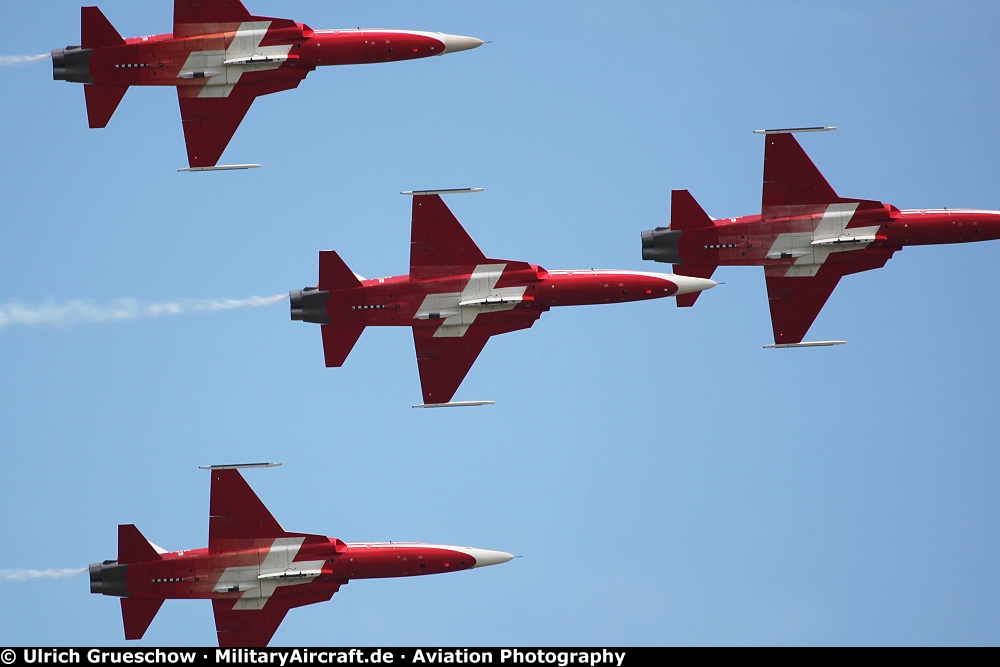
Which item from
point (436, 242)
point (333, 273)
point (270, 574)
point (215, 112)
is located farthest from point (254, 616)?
point (215, 112)

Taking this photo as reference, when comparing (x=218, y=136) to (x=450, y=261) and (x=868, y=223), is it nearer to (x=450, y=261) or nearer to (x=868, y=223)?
(x=450, y=261)

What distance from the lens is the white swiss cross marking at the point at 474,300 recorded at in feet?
171

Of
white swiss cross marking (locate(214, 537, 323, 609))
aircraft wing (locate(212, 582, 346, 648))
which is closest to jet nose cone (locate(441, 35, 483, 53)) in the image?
white swiss cross marking (locate(214, 537, 323, 609))

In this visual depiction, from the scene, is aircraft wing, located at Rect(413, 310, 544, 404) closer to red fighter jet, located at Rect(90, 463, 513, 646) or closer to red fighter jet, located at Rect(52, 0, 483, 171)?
red fighter jet, located at Rect(90, 463, 513, 646)

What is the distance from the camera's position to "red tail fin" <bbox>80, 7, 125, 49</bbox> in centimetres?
5206

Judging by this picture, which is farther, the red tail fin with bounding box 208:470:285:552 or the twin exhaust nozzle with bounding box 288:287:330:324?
the twin exhaust nozzle with bounding box 288:287:330:324

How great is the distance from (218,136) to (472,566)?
42.1 ft

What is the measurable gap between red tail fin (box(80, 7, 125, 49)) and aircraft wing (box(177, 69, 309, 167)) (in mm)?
2123

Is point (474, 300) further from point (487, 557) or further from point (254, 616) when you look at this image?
point (254, 616)

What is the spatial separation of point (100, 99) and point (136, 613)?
42.7 ft

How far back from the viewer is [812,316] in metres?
53.8

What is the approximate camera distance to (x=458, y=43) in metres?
53.7

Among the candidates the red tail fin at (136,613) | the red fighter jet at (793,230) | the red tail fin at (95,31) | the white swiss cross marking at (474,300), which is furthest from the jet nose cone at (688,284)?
the red tail fin at (95,31)
